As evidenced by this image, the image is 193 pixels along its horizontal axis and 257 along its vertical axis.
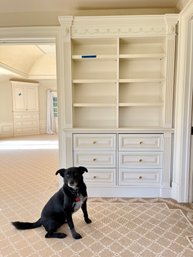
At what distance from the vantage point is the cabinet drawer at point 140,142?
265 centimetres

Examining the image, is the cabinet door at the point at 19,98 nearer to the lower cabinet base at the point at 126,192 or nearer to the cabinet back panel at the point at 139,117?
the cabinet back panel at the point at 139,117

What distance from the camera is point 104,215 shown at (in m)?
2.30

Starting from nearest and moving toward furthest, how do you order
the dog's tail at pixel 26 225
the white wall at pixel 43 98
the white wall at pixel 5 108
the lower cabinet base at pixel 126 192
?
the dog's tail at pixel 26 225, the lower cabinet base at pixel 126 192, the white wall at pixel 5 108, the white wall at pixel 43 98

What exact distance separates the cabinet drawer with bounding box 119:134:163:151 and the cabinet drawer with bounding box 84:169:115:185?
36cm

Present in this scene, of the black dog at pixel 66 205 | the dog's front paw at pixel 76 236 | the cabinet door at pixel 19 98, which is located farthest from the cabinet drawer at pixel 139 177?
the cabinet door at pixel 19 98

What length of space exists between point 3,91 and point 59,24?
20.9ft

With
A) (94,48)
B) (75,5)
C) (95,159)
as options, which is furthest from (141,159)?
(75,5)

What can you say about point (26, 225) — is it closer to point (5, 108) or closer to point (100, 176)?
point (100, 176)

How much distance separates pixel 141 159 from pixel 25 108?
282 inches

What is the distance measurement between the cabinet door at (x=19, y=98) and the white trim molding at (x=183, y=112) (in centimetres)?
736

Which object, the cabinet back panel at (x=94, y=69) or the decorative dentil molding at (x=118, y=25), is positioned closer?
the decorative dentil molding at (x=118, y=25)

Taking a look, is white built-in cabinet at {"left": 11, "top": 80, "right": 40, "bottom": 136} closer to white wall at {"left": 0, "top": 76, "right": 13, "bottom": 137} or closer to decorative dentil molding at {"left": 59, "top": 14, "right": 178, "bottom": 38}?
white wall at {"left": 0, "top": 76, "right": 13, "bottom": 137}

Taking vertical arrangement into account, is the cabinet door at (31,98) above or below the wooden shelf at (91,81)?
above

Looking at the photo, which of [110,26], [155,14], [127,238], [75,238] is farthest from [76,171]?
[155,14]
